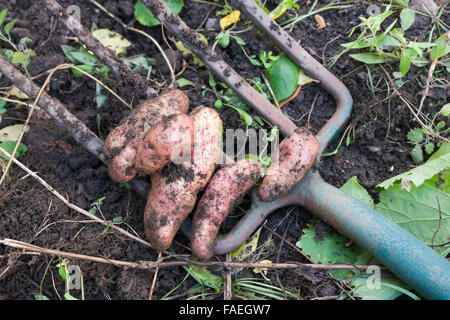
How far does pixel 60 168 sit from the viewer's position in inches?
66.4

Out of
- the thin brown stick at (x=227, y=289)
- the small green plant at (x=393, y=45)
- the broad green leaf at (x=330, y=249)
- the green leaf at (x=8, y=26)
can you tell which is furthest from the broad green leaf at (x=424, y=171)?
the green leaf at (x=8, y=26)

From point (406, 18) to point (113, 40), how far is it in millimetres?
1377

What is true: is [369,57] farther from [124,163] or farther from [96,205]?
[96,205]

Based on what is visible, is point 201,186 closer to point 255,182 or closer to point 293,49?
point 255,182

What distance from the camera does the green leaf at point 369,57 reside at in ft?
5.84

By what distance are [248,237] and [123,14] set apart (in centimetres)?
128

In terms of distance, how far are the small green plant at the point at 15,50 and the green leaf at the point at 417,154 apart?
179cm

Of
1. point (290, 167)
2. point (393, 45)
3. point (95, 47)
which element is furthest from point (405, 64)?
point (95, 47)

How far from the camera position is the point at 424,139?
1.74 metres

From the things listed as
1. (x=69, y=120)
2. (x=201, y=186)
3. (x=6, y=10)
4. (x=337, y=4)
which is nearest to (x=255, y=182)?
(x=201, y=186)

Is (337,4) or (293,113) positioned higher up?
(337,4)

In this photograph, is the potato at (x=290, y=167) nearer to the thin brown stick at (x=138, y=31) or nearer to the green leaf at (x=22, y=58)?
the thin brown stick at (x=138, y=31)

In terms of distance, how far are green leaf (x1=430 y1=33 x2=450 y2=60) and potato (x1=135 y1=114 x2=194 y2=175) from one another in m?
1.15
